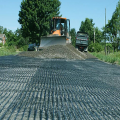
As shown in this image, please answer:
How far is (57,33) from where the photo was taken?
1603 centimetres

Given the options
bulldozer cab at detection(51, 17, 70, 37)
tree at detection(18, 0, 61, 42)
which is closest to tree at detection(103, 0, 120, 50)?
tree at detection(18, 0, 61, 42)

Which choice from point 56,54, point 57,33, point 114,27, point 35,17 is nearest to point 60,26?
point 57,33

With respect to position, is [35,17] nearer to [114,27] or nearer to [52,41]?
[114,27]

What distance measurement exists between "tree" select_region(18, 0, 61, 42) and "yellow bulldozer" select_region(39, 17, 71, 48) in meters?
14.3

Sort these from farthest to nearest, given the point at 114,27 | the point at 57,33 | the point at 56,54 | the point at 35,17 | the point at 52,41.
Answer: the point at 114,27, the point at 35,17, the point at 57,33, the point at 52,41, the point at 56,54

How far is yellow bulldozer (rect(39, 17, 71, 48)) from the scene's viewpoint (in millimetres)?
14938

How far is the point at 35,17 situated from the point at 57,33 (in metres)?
15.4

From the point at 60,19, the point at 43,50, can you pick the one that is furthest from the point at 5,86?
the point at 60,19

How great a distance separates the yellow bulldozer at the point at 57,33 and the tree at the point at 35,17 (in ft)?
46.8

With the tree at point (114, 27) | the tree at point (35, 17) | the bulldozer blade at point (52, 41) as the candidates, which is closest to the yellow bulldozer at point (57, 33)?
the bulldozer blade at point (52, 41)

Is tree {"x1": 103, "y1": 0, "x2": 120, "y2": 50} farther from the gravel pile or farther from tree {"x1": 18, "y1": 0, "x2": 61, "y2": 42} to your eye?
the gravel pile

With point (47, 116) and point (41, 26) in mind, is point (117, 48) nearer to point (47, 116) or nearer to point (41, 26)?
point (41, 26)

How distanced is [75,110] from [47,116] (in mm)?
376

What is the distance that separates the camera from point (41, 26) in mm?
30578
